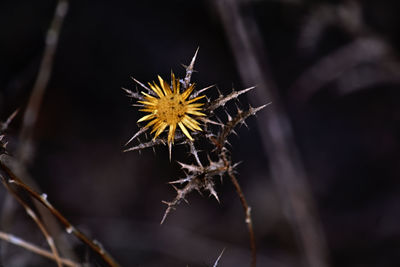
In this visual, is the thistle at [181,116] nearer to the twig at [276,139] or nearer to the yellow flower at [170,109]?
the yellow flower at [170,109]

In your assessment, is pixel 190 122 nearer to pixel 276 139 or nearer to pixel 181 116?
pixel 181 116

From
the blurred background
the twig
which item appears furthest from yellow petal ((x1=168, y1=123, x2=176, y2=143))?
the blurred background

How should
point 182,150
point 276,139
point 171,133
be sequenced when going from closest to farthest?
point 171,133
point 276,139
point 182,150

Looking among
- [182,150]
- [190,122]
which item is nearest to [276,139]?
[182,150]

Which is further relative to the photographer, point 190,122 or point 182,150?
point 182,150

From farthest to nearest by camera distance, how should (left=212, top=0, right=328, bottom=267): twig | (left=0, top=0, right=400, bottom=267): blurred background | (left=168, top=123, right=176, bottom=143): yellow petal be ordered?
(left=0, top=0, right=400, bottom=267): blurred background
(left=212, top=0, right=328, bottom=267): twig
(left=168, top=123, right=176, bottom=143): yellow petal

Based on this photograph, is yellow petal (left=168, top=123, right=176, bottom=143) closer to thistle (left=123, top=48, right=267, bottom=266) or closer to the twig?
thistle (left=123, top=48, right=267, bottom=266)

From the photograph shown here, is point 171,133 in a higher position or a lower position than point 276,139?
lower

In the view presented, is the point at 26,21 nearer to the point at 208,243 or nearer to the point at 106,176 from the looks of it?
the point at 106,176

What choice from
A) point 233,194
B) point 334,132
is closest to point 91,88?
point 233,194

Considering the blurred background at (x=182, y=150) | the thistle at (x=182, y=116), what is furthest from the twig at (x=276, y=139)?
the thistle at (x=182, y=116)
